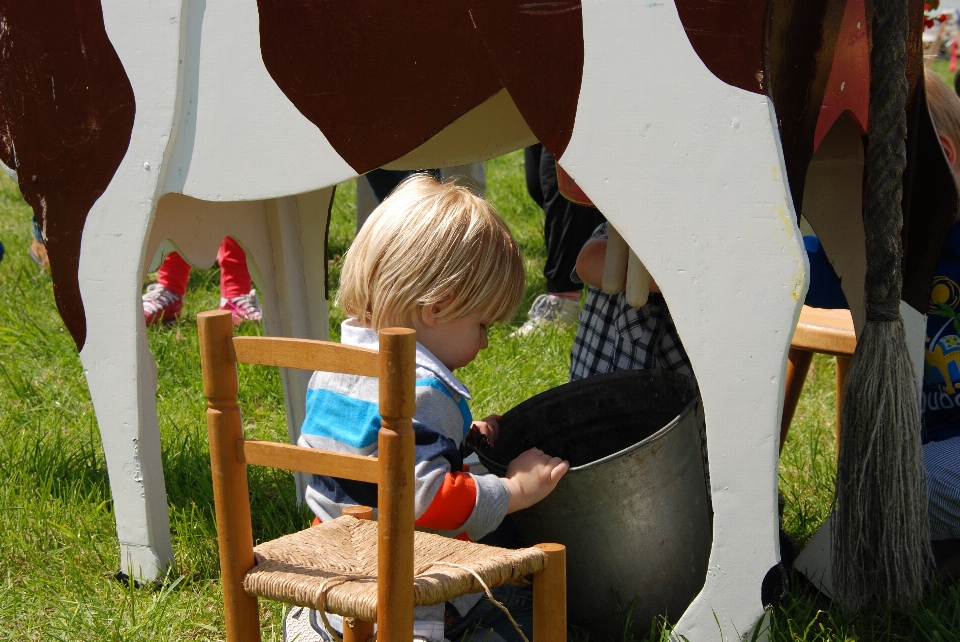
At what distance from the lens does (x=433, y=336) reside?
1402 mm

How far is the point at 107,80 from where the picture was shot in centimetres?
146

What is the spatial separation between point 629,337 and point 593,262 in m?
0.18

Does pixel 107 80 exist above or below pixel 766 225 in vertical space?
above

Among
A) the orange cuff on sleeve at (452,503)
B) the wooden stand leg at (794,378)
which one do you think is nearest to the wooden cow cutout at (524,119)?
the orange cuff on sleeve at (452,503)

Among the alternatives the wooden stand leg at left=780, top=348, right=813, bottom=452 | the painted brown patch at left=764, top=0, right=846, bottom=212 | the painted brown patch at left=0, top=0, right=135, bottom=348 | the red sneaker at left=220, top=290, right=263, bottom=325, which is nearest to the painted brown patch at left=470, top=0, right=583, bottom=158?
the painted brown patch at left=764, top=0, right=846, bottom=212

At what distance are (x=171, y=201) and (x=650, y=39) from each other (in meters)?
0.95

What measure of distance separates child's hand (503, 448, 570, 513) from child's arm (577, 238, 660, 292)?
0.53 m

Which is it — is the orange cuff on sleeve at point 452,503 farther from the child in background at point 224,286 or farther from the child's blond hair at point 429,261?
the child in background at point 224,286

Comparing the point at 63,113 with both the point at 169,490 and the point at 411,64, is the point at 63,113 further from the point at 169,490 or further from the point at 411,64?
the point at 169,490

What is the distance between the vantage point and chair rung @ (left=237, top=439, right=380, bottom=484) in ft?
3.50

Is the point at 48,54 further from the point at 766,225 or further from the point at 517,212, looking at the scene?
the point at 517,212

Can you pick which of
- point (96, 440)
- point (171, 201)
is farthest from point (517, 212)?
point (171, 201)

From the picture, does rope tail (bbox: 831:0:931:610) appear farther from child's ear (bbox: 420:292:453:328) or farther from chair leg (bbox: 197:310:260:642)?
chair leg (bbox: 197:310:260:642)

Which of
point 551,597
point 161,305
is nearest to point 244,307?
point 161,305
